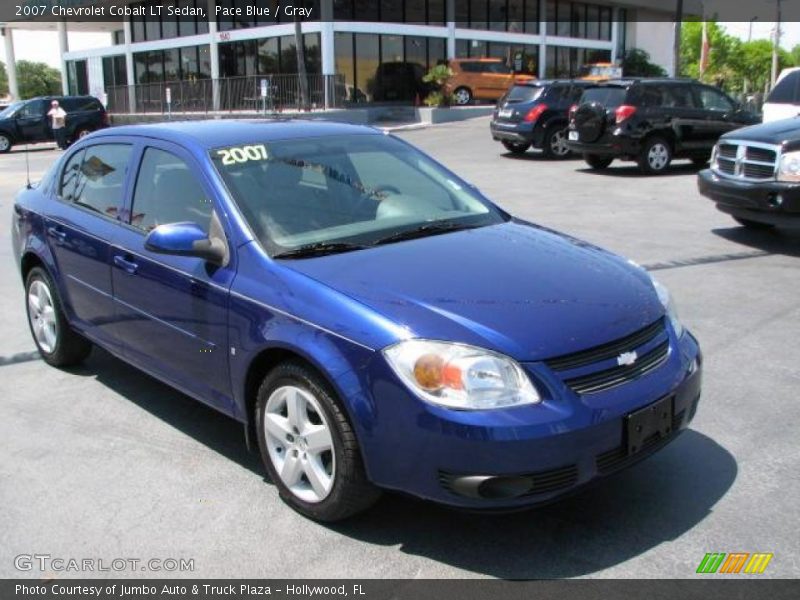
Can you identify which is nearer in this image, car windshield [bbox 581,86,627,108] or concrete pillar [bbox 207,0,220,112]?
car windshield [bbox 581,86,627,108]

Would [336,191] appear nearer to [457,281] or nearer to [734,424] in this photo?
[457,281]

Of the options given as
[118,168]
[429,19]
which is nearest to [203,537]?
[118,168]

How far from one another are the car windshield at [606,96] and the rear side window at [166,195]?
12474 mm

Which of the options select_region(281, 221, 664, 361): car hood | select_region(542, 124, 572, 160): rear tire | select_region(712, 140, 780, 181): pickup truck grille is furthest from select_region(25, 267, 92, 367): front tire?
select_region(542, 124, 572, 160): rear tire

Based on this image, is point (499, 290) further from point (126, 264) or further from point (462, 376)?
point (126, 264)

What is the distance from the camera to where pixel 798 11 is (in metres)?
61.2

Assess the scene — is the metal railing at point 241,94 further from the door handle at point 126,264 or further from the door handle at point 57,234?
the door handle at point 126,264

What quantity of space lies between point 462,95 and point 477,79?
Result: 1.18m

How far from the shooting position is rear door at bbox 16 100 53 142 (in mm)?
28328

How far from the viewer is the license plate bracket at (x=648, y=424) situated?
→ 315cm

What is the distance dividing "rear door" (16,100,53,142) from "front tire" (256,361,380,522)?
91.9 feet

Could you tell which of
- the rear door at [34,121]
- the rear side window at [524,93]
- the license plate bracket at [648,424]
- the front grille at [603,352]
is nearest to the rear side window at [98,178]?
the front grille at [603,352]

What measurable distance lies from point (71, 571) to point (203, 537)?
1.70 ft

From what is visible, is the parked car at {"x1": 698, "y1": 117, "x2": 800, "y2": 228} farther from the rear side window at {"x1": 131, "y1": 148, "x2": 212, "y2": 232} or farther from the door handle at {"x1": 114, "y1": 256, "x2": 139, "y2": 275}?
the door handle at {"x1": 114, "y1": 256, "x2": 139, "y2": 275}
